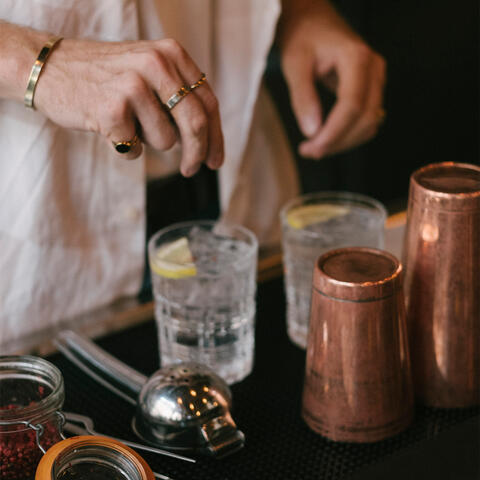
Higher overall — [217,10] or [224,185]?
[217,10]

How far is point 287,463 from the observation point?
2.38 ft

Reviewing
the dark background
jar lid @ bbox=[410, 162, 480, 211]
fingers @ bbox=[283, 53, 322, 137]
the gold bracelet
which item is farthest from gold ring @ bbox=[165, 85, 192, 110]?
the dark background

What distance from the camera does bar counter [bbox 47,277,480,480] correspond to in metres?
0.69

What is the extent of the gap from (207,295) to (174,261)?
54 mm

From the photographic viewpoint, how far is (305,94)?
3.73 feet

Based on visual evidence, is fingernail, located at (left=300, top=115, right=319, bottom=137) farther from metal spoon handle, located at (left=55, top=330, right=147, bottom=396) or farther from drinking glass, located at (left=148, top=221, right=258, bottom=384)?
metal spoon handle, located at (left=55, top=330, right=147, bottom=396)

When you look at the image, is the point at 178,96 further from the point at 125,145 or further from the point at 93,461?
the point at 93,461

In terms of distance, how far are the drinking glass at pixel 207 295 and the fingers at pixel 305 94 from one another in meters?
0.32

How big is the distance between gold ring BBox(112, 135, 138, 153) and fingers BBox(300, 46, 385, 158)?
0.40 meters

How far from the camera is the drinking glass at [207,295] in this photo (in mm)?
839

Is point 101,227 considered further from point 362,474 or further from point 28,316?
point 362,474

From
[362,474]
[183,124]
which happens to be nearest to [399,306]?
[362,474]

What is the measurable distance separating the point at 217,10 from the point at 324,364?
0.65 m

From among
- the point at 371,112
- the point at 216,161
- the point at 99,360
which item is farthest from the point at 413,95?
the point at 99,360
